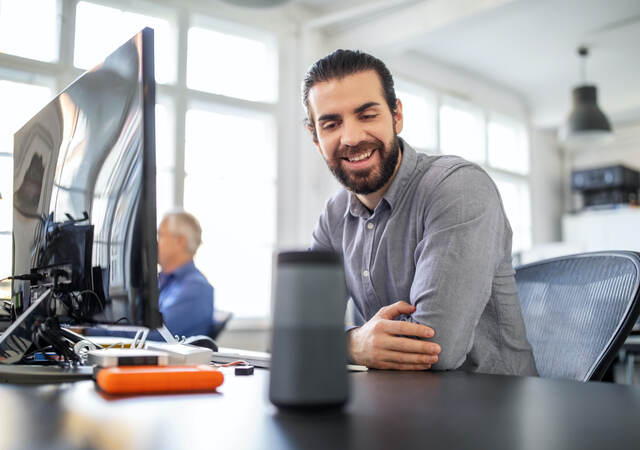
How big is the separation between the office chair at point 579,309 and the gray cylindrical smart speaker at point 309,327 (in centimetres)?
78

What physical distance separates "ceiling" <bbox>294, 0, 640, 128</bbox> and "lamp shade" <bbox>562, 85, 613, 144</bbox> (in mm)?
579

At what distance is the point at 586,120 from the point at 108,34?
4527 mm

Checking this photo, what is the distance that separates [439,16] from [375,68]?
387cm

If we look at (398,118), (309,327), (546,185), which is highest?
(546,185)

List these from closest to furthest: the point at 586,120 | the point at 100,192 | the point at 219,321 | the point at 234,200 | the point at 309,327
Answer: the point at 309,327, the point at 100,192, the point at 219,321, the point at 234,200, the point at 586,120

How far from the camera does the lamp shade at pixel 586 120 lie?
583 centimetres

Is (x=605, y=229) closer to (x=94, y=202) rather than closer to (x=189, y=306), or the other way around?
(x=189, y=306)

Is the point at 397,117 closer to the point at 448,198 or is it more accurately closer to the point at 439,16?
the point at 448,198

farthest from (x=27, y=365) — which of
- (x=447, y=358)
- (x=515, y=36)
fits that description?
(x=515, y=36)

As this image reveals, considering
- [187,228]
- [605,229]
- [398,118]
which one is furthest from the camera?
[605,229]

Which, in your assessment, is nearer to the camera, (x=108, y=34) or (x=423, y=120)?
(x=108, y=34)

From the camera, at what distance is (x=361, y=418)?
504 mm

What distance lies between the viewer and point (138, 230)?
0.75 meters

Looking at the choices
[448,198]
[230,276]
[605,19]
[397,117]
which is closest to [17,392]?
[448,198]
